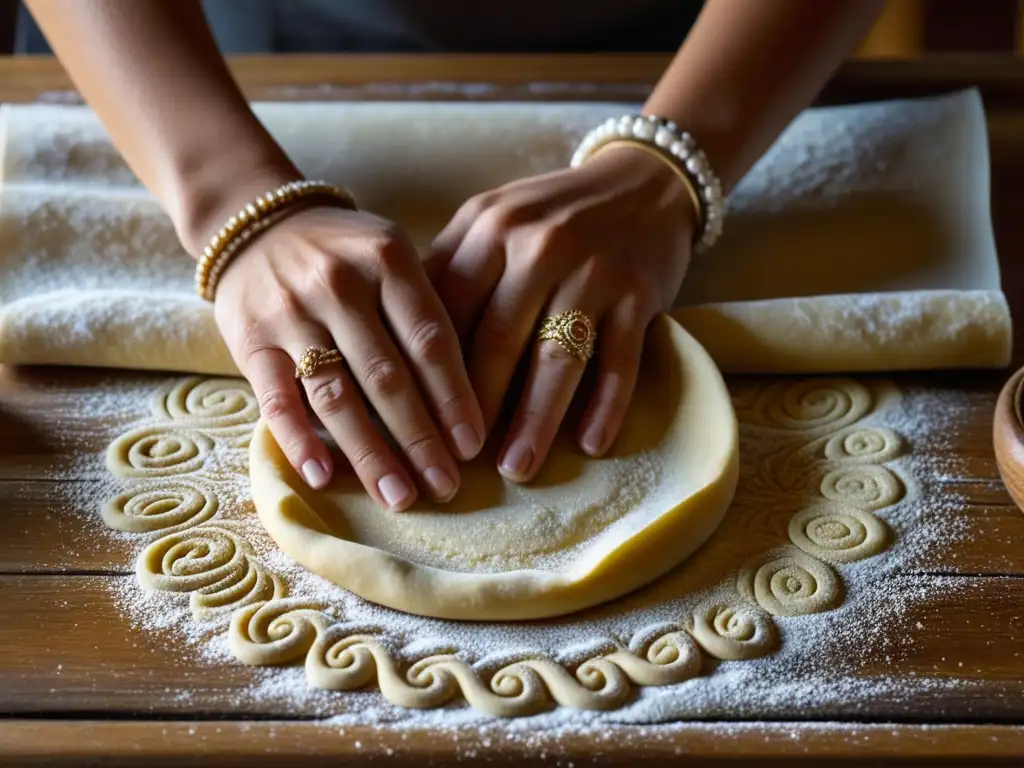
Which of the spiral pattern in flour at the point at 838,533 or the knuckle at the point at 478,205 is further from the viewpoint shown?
the knuckle at the point at 478,205

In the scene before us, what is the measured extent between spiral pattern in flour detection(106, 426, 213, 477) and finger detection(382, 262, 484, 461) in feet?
0.79

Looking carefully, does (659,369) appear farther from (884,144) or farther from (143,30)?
(143,30)

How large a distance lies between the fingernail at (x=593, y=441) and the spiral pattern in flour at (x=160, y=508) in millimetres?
359

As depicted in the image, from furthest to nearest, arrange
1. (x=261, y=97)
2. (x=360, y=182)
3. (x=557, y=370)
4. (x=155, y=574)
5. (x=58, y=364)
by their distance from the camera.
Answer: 1. (x=261, y=97)
2. (x=360, y=182)
3. (x=58, y=364)
4. (x=557, y=370)
5. (x=155, y=574)

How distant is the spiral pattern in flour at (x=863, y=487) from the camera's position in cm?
95

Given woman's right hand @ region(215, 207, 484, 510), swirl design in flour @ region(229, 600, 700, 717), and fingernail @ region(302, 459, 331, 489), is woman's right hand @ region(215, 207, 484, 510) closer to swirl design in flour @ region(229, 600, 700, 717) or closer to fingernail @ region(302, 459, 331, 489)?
fingernail @ region(302, 459, 331, 489)

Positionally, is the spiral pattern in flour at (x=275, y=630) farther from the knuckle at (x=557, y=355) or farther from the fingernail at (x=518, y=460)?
the knuckle at (x=557, y=355)

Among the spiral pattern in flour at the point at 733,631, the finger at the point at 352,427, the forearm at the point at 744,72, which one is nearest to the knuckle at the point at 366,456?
the finger at the point at 352,427

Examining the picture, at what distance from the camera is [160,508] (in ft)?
3.05

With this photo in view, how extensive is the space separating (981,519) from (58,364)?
3.23 feet

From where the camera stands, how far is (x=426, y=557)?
87cm

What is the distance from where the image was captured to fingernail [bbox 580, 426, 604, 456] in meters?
0.95

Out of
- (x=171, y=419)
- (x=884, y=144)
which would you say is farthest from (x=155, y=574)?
(x=884, y=144)

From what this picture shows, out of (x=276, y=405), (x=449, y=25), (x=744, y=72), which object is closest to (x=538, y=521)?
(x=276, y=405)
